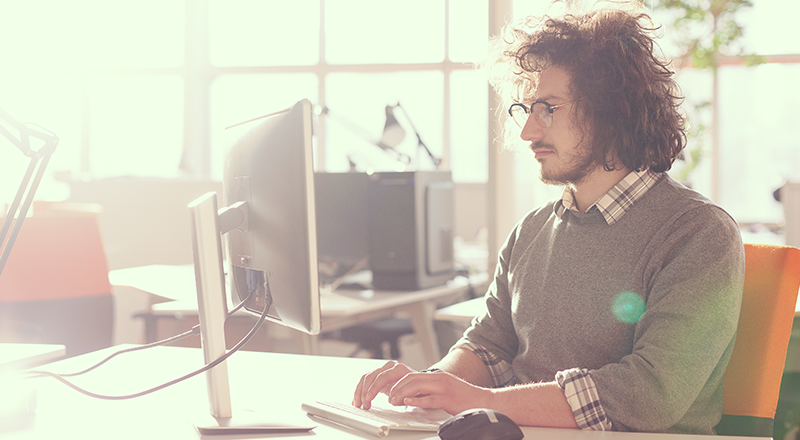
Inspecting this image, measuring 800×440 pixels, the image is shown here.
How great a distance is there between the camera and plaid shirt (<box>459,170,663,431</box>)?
994mm

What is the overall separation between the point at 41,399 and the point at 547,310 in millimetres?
897

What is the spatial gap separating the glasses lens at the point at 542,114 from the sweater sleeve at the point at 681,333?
35 centimetres

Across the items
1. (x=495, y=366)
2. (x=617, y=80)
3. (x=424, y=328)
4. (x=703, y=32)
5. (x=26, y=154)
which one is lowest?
(x=424, y=328)

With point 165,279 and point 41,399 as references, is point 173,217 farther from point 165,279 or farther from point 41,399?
point 41,399

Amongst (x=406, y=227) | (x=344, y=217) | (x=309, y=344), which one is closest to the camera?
(x=309, y=344)

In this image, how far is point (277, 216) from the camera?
904 mm

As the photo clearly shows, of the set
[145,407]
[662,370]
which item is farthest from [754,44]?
[145,407]

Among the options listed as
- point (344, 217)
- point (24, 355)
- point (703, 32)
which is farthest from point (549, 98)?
point (703, 32)

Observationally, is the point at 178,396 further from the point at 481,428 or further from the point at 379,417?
the point at 481,428

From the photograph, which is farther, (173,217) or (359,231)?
(173,217)

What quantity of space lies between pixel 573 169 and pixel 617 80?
187mm

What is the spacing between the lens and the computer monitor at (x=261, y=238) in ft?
2.78

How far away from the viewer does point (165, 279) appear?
2863mm

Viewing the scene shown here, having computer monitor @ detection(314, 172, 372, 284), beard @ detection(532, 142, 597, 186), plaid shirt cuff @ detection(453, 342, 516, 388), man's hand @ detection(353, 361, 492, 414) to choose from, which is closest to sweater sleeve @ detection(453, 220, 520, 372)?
plaid shirt cuff @ detection(453, 342, 516, 388)
